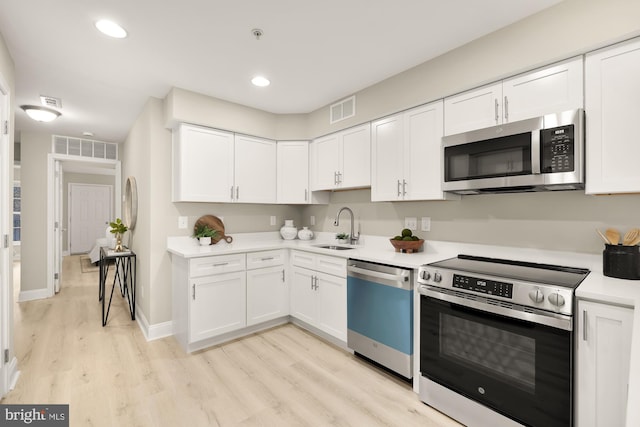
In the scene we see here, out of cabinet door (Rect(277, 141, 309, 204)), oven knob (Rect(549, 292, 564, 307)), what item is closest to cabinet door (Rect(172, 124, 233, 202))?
cabinet door (Rect(277, 141, 309, 204))

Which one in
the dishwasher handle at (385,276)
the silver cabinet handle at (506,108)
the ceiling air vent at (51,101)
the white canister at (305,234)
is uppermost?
the ceiling air vent at (51,101)

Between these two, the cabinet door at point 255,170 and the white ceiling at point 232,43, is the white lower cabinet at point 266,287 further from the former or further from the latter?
the white ceiling at point 232,43

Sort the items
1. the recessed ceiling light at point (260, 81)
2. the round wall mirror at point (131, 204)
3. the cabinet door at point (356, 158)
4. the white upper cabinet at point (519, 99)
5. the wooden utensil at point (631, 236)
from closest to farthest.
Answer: the wooden utensil at point (631, 236), the white upper cabinet at point (519, 99), the recessed ceiling light at point (260, 81), the cabinet door at point (356, 158), the round wall mirror at point (131, 204)

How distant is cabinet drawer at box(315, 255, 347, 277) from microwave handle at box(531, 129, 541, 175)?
156cm

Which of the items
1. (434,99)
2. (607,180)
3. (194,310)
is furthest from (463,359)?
(194,310)

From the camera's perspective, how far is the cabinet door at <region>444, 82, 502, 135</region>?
2.12m

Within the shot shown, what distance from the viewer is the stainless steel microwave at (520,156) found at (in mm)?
1754

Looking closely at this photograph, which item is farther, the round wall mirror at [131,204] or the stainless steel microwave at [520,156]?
the round wall mirror at [131,204]

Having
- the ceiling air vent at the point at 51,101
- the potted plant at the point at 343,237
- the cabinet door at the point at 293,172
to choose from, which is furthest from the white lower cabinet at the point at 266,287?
the ceiling air vent at the point at 51,101

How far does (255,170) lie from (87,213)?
767 cm

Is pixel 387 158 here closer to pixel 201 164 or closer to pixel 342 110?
pixel 342 110

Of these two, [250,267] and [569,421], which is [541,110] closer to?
[569,421]

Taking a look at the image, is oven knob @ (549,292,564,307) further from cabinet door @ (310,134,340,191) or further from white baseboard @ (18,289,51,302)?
white baseboard @ (18,289,51,302)

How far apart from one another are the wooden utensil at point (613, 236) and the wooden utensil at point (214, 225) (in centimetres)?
332
